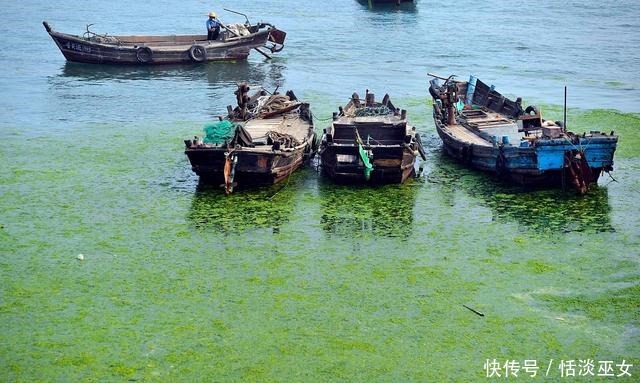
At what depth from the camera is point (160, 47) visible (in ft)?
89.6

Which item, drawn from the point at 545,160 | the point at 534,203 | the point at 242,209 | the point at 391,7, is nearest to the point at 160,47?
the point at 242,209

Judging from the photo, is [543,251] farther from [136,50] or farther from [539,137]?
[136,50]

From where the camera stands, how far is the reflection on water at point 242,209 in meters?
13.6

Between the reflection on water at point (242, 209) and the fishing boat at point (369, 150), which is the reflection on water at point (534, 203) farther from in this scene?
the reflection on water at point (242, 209)

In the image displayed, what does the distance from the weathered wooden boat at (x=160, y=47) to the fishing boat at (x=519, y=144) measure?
34.3 ft

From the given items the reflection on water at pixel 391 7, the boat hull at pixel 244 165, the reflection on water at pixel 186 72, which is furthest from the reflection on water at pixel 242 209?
the reflection on water at pixel 391 7

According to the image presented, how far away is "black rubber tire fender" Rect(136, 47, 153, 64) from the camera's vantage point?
87.5ft

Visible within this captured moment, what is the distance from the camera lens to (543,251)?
12.6m

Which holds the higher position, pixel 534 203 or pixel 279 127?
pixel 279 127

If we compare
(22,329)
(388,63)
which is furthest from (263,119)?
(388,63)

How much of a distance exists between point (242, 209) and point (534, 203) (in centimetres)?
500

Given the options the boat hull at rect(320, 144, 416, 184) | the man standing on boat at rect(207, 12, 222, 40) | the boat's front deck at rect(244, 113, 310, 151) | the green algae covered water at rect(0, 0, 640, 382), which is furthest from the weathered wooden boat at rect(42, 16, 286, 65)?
the boat hull at rect(320, 144, 416, 184)

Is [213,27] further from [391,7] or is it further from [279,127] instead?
[391,7]

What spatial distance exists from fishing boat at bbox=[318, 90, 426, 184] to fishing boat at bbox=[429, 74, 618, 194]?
1086mm
